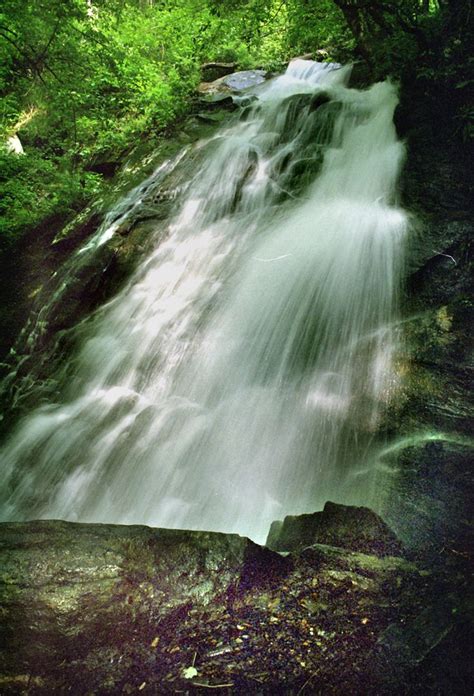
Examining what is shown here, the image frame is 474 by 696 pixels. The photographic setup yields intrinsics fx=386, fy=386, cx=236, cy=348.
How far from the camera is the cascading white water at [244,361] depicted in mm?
3301

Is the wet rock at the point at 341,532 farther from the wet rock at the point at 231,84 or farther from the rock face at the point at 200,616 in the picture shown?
the wet rock at the point at 231,84

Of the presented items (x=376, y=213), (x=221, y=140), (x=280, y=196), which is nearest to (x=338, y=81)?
(x=221, y=140)

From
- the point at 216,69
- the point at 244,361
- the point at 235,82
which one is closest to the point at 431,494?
the point at 244,361

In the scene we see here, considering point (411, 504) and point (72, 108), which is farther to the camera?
point (72, 108)

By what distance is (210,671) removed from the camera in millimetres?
1634

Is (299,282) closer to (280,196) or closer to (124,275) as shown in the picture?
(280,196)

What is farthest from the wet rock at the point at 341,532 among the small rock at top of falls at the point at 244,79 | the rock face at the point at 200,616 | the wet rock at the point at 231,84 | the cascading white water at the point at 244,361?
the small rock at top of falls at the point at 244,79

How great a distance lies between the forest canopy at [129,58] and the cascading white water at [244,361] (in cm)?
116

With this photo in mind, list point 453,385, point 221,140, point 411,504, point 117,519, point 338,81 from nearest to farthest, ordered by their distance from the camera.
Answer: point 411,504 < point 453,385 < point 117,519 < point 221,140 < point 338,81

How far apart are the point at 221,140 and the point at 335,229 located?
3790 millimetres

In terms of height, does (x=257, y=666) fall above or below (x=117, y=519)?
above

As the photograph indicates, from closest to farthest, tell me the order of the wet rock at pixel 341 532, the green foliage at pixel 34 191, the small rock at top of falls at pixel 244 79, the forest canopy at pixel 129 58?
the wet rock at pixel 341 532 < the forest canopy at pixel 129 58 < the green foliage at pixel 34 191 < the small rock at top of falls at pixel 244 79

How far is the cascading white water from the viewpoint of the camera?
3301mm

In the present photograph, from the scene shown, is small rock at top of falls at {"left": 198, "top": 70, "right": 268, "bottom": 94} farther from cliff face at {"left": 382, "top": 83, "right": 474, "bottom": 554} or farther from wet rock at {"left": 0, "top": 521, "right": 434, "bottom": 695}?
wet rock at {"left": 0, "top": 521, "right": 434, "bottom": 695}
